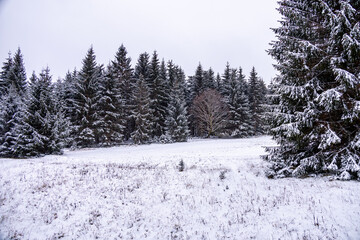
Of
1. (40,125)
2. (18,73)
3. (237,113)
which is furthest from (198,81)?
(18,73)

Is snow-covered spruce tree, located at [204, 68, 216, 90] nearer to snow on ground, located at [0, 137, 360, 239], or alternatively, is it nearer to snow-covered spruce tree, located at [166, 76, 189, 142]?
snow-covered spruce tree, located at [166, 76, 189, 142]

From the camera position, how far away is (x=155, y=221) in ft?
21.2

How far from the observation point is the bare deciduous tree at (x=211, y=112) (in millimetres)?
37281

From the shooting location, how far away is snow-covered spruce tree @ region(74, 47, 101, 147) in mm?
26938

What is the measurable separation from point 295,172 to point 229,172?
125 inches

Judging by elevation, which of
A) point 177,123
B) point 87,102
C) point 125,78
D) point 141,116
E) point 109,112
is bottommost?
point 177,123

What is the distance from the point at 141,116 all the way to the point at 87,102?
8328mm

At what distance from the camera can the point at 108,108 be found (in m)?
29.7

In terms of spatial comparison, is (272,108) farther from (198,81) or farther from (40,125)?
(198,81)

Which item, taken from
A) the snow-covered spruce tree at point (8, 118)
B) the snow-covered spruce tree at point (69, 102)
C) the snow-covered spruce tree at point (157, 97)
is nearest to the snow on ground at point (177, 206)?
the snow-covered spruce tree at point (8, 118)

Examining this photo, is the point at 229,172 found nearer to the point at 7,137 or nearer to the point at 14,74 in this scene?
the point at 7,137

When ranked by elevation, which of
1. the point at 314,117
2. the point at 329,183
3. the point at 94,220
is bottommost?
the point at 94,220

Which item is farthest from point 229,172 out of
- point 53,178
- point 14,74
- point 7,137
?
point 14,74

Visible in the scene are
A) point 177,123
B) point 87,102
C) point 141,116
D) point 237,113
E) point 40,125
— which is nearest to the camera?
point 40,125
